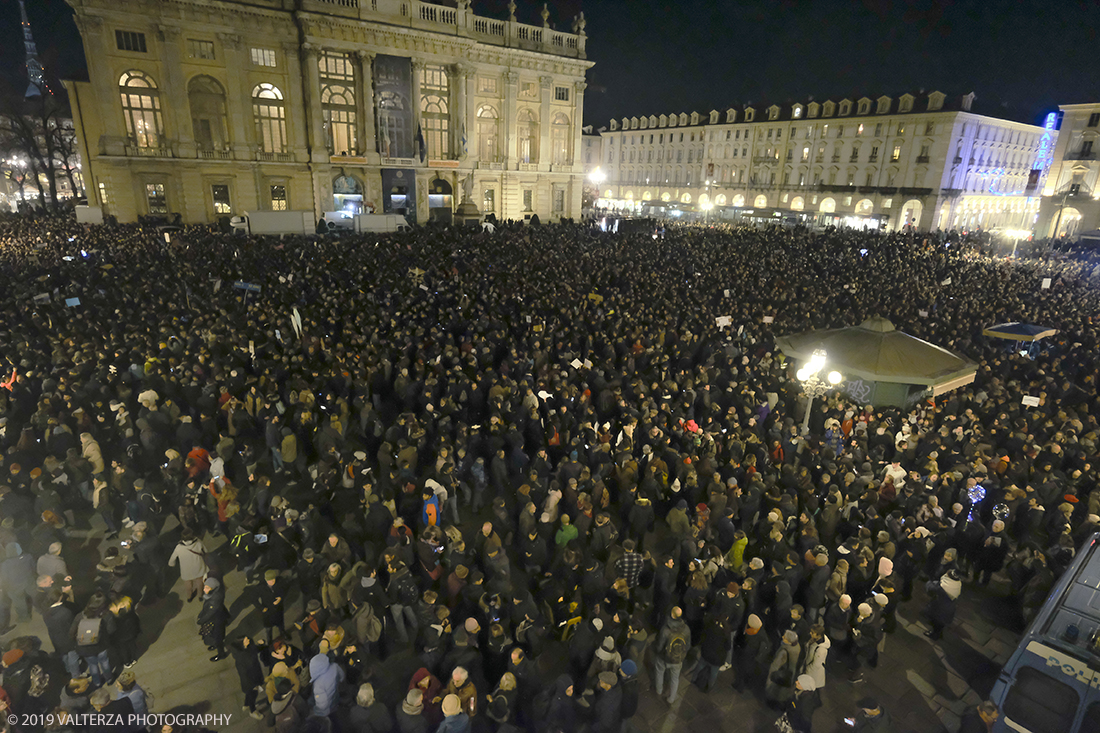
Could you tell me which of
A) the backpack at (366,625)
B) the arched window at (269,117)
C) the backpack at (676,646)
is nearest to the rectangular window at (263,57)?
the arched window at (269,117)

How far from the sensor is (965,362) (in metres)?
12.8

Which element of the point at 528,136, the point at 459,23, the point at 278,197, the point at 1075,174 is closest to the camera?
the point at 278,197

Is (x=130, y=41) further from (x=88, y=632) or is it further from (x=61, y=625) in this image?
(x=88, y=632)

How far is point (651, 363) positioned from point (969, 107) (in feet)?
193

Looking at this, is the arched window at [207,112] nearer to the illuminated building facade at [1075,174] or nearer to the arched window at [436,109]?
the arched window at [436,109]

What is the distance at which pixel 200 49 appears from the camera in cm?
3669

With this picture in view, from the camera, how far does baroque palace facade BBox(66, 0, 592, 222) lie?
117 ft

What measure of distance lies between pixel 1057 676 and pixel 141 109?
47921 mm

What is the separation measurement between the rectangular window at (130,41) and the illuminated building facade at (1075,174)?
→ 215 ft

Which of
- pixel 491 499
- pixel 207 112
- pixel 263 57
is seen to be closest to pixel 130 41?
pixel 207 112

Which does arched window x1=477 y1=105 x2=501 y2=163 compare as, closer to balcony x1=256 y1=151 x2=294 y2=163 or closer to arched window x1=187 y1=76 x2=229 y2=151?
balcony x1=256 y1=151 x2=294 y2=163

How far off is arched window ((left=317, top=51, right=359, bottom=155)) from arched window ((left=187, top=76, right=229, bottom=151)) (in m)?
6.40

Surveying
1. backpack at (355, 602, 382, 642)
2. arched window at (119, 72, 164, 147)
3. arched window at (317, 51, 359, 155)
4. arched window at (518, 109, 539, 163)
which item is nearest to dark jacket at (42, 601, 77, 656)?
backpack at (355, 602, 382, 642)

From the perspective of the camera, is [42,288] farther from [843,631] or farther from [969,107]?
[969,107]
